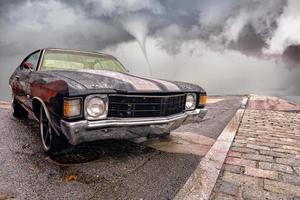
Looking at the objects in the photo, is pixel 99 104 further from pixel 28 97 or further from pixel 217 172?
pixel 28 97

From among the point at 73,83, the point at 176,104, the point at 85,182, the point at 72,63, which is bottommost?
the point at 85,182

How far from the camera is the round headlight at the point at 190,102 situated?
12.0 ft

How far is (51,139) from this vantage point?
117 inches

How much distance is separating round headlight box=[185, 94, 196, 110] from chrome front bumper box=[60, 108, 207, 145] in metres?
0.34

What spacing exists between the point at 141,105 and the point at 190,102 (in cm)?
104

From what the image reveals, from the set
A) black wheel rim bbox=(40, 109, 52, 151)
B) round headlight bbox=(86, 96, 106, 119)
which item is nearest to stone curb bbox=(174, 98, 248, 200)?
round headlight bbox=(86, 96, 106, 119)

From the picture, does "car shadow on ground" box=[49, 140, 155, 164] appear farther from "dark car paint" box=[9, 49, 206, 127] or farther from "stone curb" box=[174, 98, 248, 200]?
"stone curb" box=[174, 98, 248, 200]

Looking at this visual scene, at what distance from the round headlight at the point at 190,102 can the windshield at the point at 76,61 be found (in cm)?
144

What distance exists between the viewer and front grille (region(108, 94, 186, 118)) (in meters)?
2.73

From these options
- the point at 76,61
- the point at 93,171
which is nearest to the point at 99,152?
the point at 93,171

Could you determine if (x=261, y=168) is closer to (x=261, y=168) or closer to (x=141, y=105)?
(x=261, y=168)

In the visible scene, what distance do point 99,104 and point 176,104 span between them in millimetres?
1146

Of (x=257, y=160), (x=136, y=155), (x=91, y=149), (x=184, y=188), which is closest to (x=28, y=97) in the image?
(x=91, y=149)

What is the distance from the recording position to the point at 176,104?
338 cm
